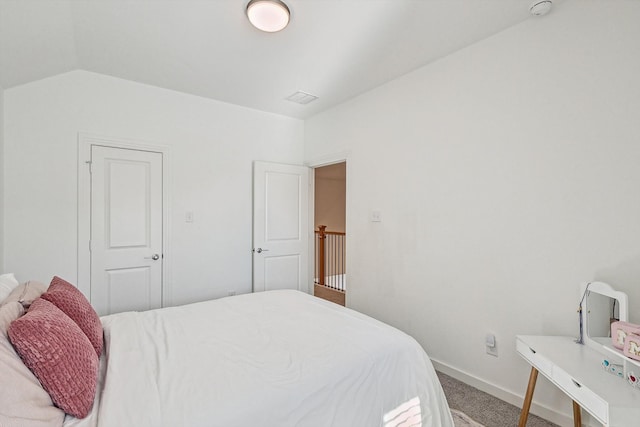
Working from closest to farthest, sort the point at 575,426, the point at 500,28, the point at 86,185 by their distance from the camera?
the point at 575,426 < the point at 500,28 < the point at 86,185

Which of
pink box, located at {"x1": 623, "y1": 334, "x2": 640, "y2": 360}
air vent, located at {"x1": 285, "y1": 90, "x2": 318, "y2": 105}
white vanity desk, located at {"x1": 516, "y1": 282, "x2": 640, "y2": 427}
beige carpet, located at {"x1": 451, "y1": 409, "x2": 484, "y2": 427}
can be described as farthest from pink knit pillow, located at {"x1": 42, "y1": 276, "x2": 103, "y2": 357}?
air vent, located at {"x1": 285, "y1": 90, "x2": 318, "y2": 105}

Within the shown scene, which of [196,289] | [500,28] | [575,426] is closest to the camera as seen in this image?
[575,426]

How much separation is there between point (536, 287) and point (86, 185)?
3860mm

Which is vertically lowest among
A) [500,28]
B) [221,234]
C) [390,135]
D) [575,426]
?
[575,426]

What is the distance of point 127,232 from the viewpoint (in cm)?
306

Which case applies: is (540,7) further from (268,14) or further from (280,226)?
(280,226)

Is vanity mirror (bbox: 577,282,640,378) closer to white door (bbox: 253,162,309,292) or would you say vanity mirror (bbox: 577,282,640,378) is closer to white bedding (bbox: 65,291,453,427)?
white bedding (bbox: 65,291,453,427)

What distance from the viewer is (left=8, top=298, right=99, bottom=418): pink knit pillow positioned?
1.03 metres

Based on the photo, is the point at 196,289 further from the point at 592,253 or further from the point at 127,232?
the point at 592,253

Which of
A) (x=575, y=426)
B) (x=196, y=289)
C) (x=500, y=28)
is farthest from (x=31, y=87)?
(x=575, y=426)

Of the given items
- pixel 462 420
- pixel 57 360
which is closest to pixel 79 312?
pixel 57 360

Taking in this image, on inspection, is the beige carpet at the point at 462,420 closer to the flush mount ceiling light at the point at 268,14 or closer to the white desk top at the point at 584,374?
the white desk top at the point at 584,374

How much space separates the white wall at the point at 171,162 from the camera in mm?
2594

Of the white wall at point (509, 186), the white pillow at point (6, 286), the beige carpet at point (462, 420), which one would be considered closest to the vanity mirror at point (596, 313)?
the white wall at point (509, 186)
